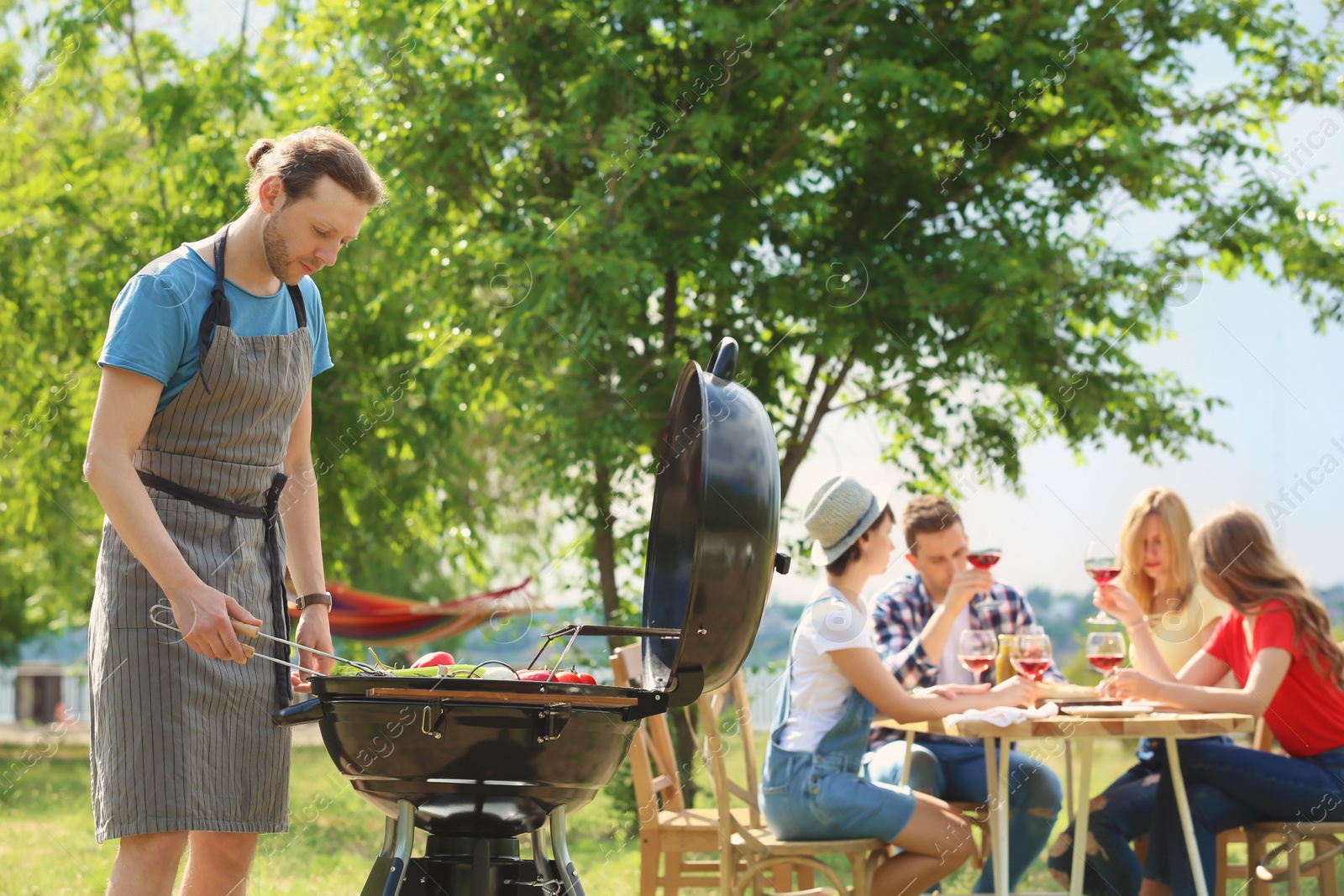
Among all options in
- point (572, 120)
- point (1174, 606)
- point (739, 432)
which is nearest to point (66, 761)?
point (572, 120)

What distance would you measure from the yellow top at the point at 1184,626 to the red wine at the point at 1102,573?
2.11 feet

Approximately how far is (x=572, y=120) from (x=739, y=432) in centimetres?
463

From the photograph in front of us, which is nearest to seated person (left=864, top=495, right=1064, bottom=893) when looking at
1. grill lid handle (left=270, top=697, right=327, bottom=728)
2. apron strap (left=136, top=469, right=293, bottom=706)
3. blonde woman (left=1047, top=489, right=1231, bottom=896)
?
blonde woman (left=1047, top=489, right=1231, bottom=896)

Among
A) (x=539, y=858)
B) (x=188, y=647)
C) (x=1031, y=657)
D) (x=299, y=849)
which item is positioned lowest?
(x=299, y=849)

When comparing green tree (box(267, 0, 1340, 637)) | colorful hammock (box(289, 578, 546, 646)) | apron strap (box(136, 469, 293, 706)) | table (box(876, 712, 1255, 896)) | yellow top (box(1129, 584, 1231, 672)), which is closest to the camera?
apron strap (box(136, 469, 293, 706))

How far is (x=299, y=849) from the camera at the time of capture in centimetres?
580

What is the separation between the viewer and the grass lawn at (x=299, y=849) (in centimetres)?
477

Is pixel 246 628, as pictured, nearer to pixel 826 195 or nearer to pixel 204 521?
pixel 204 521

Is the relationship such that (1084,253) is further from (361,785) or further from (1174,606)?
(361,785)

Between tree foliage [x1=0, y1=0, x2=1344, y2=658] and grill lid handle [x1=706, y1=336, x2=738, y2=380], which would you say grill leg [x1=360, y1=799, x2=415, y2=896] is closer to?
grill lid handle [x1=706, y1=336, x2=738, y2=380]

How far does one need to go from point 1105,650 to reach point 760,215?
370 centimetres

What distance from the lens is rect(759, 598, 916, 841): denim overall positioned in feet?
10.0

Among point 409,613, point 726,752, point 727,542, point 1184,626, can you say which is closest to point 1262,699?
point 1184,626

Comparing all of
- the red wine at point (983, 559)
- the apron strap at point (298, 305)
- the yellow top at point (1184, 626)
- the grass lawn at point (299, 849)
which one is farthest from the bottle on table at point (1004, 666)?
the apron strap at point (298, 305)
